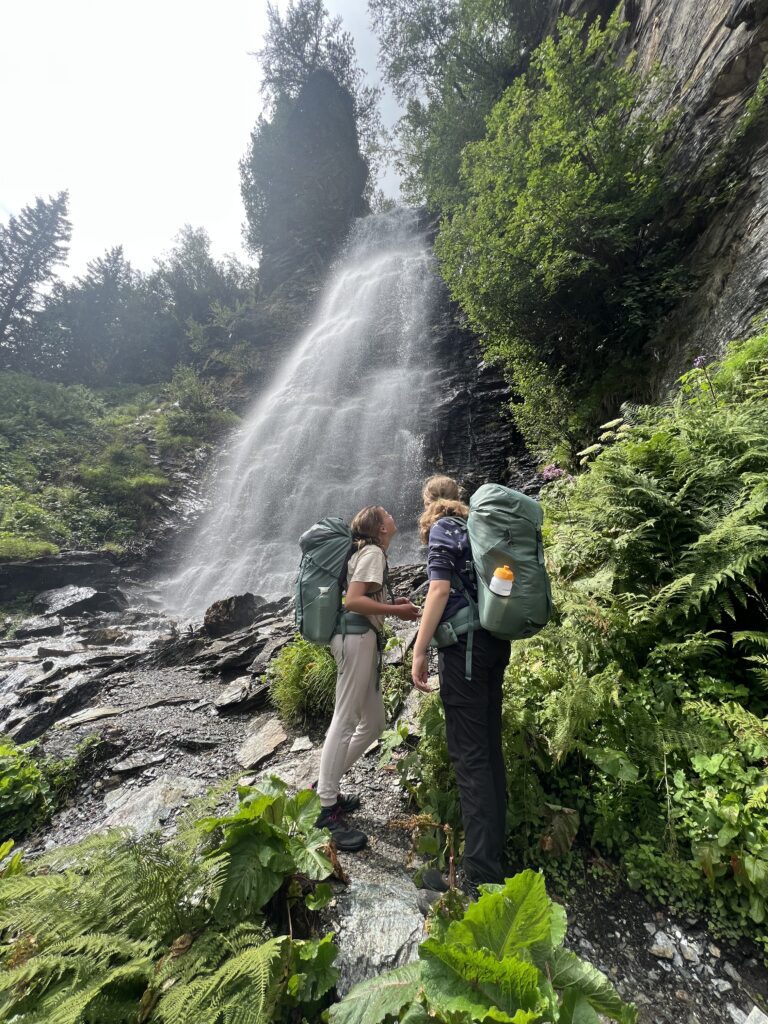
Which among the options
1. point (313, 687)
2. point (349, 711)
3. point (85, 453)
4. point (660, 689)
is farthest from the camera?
point (85, 453)

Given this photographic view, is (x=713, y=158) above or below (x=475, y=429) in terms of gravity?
below

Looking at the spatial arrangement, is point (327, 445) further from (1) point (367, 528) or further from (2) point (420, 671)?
(2) point (420, 671)

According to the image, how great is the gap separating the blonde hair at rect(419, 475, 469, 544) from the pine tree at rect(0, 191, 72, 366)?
36.0m

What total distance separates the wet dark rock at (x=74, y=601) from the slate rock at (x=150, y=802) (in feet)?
32.0

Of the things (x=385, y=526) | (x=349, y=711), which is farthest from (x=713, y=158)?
(x=349, y=711)

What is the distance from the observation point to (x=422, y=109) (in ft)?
68.3

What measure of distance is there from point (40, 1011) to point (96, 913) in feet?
1.04

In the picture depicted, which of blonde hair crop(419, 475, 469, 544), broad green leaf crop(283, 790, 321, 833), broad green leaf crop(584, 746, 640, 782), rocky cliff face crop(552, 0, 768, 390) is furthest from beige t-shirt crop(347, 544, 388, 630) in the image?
rocky cliff face crop(552, 0, 768, 390)

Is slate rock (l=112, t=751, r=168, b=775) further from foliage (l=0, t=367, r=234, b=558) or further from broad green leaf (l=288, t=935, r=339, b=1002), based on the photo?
foliage (l=0, t=367, r=234, b=558)

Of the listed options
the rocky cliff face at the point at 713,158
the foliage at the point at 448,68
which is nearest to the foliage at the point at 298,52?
the foliage at the point at 448,68

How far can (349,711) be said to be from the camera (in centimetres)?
295

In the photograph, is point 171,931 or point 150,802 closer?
point 171,931

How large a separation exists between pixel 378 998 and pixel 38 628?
12391 mm

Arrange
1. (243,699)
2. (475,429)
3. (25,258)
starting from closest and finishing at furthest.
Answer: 1. (243,699)
2. (475,429)
3. (25,258)
